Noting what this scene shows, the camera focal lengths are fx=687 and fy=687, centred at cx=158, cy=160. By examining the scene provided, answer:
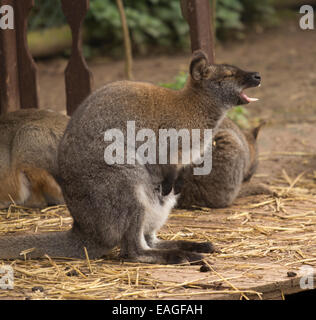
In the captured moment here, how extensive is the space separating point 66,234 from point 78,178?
0.44m

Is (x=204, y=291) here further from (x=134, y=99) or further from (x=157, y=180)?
(x=134, y=99)

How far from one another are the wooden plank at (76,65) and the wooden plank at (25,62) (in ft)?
1.39

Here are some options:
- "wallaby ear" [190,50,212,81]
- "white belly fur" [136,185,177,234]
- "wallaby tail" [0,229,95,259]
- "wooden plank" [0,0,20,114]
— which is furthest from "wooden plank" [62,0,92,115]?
"wallaby tail" [0,229,95,259]

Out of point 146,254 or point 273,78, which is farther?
point 273,78

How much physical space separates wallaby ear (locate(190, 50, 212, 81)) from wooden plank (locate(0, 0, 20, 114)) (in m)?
2.50

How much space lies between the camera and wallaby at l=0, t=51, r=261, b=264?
441 cm

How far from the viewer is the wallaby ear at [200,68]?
486 cm

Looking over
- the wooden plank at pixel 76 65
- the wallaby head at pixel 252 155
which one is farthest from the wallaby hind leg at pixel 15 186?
the wallaby head at pixel 252 155

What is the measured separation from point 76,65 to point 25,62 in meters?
0.60

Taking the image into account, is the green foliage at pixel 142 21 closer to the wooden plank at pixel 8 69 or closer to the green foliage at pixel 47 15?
the green foliage at pixel 47 15

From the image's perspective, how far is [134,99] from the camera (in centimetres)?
467

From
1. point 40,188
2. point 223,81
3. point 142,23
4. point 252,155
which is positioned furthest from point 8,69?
point 142,23

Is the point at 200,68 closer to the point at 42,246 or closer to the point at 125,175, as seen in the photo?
the point at 125,175

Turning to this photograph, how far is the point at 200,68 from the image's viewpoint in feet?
16.1
